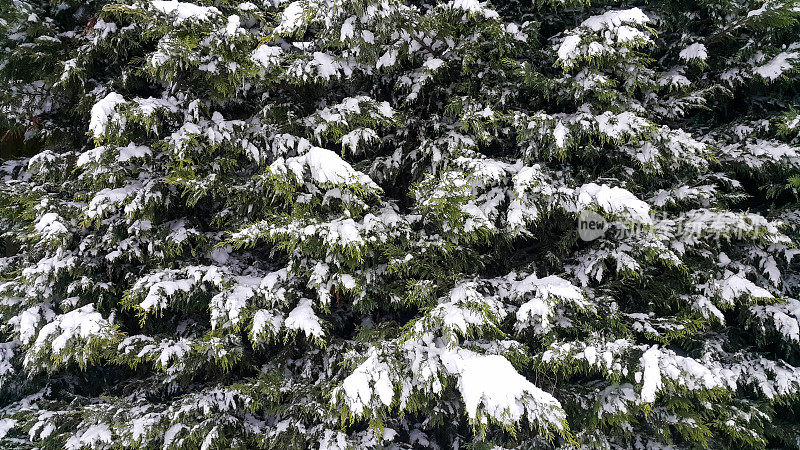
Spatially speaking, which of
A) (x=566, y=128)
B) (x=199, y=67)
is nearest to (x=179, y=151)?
(x=199, y=67)

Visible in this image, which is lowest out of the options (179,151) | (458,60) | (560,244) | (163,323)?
(163,323)

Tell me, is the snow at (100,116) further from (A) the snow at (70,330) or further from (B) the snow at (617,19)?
(B) the snow at (617,19)

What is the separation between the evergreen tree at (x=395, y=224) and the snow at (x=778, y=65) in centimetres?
2

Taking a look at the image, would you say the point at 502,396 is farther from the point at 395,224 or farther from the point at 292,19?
the point at 292,19

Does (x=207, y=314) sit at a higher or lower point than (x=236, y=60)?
lower

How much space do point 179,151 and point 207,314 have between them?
1.69 m

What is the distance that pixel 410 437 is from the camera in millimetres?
3959

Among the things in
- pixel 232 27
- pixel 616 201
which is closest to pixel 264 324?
pixel 232 27

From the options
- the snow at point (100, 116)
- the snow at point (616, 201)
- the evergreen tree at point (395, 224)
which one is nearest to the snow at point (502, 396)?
the evergreen tree at point (395, 224)

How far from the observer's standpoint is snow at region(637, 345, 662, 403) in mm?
2889

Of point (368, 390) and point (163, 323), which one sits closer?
point (368, 390)

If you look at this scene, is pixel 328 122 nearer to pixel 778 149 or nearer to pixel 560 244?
pixel 560 244

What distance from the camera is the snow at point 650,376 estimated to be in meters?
2.89

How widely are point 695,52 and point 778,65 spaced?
30.3 inches
